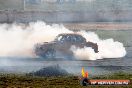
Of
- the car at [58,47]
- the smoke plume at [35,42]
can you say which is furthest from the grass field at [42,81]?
the smoke plume at [35,42]

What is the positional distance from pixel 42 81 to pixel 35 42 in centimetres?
Result: 1011

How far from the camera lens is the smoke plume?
26.3 m

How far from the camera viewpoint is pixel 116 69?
2223cm

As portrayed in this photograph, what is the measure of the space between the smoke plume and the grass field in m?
6.78

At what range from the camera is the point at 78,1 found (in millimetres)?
50969

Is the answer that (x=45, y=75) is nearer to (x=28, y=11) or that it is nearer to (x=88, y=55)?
(x=88, y=55)

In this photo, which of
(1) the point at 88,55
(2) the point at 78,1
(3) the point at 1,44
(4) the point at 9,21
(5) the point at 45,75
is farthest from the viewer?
(2) the point at 78,1

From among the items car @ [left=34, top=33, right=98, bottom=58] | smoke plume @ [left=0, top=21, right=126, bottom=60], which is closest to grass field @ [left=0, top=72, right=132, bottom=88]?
car @ [left=34, top=33, right=98, bottom=58]

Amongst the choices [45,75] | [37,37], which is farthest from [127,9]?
[45,75]

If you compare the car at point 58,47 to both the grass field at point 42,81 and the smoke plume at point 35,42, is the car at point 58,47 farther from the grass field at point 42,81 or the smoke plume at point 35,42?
the grass field at point 42,81

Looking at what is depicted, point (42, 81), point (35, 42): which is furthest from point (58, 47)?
point (42, 81)

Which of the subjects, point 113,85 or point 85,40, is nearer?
point 113,85

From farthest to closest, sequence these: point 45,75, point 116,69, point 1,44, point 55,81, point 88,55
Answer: point 1,44, point 88,55, point 116,69, point 45,75, point 55,81

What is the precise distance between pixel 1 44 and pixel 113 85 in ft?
42.5
